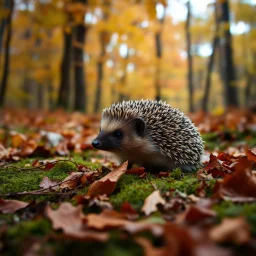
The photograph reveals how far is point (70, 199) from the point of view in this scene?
2.62m

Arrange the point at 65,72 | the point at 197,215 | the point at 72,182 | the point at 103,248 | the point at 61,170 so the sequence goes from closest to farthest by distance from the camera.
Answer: the point at 103,248 < the point at 197,215 < the point at 72,182 < the point at 61,170 < the point at 65,72

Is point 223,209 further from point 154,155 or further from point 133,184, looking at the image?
point 154,155

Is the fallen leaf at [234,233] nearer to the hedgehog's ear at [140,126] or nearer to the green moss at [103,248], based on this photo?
the green moss at [103,248]

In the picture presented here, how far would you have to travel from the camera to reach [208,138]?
699cm

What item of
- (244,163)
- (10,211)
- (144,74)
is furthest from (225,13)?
(10,211)

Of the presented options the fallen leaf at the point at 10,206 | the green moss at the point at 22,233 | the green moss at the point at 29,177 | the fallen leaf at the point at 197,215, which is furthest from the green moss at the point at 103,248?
the green moss at the point at 29,177

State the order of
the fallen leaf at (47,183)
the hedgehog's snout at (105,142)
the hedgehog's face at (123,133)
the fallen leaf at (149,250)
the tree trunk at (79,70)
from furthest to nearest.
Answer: the tree trunk at (79,70) → the hedgehog's face at (123,133) → the hedgehog's snout at (105,142) → the fallen leaf at (47,183) → the fallen leaf at (149,250)

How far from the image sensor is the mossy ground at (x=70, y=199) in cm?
168

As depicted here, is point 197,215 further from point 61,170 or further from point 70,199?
point 61,170

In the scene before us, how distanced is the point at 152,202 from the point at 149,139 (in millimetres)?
1752

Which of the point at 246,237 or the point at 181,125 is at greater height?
the point at 181,125

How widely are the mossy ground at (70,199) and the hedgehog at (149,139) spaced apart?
0.67 meters

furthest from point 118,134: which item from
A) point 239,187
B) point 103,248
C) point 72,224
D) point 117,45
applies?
point 117,45

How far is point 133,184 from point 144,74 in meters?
21.2
